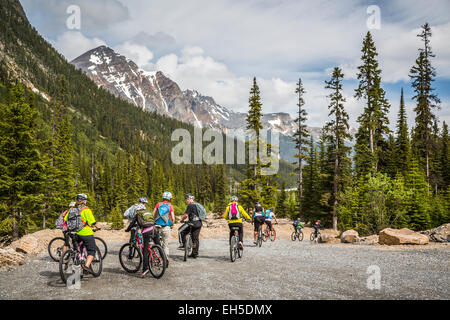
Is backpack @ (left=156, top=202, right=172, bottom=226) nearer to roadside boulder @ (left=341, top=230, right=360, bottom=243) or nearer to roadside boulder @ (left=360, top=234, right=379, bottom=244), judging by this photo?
roadside boulder @ (left=360, top=234, right=379, bottom=244)

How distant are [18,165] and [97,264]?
1668cm

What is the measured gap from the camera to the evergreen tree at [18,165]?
20.6 m

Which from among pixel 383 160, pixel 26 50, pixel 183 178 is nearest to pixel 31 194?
pixel 383 160

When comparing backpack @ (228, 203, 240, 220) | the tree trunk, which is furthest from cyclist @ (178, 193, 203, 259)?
the tree trunk

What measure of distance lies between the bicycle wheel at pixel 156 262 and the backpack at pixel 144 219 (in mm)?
714

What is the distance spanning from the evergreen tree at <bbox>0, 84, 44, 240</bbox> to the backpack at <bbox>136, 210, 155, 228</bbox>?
16.5 m

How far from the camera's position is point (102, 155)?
145750mm

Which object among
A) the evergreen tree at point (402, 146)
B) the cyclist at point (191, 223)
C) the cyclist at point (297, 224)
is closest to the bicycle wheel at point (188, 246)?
the cyclist at point (191, 223)

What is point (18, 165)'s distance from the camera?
68.8 ft

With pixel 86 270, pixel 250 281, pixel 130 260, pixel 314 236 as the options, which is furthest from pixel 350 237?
pixel 86 270

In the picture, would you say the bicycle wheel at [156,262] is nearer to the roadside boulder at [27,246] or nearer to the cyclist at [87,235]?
the cyclist at [87,235]

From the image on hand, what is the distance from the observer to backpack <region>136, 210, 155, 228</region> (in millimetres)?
8561

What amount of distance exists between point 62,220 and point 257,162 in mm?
28690

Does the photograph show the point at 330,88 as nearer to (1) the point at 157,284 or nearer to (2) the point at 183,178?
(1) the point at 157,284
